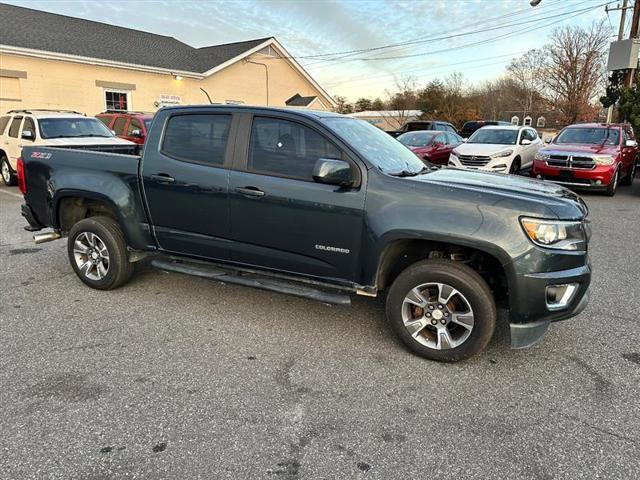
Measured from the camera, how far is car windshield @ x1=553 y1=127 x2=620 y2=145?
12.3 metres

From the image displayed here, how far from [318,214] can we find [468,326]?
4.59 ft

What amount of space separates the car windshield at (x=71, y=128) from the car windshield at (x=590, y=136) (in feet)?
39.3

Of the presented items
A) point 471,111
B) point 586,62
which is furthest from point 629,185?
point 586,62

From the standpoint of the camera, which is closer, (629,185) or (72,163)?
(72,163)

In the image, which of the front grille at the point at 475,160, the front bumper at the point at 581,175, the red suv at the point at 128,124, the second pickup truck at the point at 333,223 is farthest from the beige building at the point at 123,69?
the second pickup truck at the point at 333,223

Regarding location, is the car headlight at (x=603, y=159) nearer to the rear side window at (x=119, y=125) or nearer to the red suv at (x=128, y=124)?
the red suv at (x=128, y=124)

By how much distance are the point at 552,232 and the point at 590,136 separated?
1126 centimetres

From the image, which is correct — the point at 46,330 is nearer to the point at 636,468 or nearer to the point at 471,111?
the point at 636,468

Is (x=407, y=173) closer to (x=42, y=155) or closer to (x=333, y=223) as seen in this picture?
(x=333, y=223)

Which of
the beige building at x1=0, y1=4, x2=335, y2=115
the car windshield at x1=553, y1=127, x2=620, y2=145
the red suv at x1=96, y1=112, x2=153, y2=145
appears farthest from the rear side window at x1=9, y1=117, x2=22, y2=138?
the car windshield at x1=553, y1=127, x2=620, y2=145

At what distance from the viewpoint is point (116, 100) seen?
21.4m

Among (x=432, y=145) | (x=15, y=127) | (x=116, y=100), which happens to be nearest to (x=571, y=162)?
(x=432, y=145)

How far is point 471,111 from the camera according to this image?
42.8 meters

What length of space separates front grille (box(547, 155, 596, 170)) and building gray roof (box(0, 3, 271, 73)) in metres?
17.8
